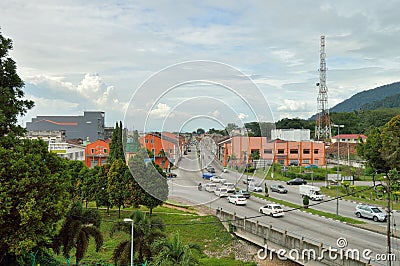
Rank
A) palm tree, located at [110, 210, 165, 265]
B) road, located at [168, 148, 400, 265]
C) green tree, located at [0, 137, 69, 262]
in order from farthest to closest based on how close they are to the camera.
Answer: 1. palm tree, located at [110, 210, 165, 265]
2. green tree, located at [0, 137, 69, 262]
3. road, located at [168, 148, 400, 265]

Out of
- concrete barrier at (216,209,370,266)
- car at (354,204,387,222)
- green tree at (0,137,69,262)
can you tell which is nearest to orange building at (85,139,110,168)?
concrete barrier at (216,209,370,266)

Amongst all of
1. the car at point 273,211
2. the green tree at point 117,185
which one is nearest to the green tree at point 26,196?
the green tree at point 117,185

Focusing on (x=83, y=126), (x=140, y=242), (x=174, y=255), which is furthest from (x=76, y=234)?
(x=83, y=126)

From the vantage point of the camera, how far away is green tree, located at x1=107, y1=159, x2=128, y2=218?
73.7 feet

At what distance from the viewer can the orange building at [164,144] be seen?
30.9ft

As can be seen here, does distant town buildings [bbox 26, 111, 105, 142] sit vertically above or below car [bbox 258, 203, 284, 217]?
above

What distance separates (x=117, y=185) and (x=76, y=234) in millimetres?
8605

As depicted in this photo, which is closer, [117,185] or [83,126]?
[117,185]

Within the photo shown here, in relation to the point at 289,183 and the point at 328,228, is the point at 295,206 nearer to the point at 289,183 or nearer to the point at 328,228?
the point at 328,228

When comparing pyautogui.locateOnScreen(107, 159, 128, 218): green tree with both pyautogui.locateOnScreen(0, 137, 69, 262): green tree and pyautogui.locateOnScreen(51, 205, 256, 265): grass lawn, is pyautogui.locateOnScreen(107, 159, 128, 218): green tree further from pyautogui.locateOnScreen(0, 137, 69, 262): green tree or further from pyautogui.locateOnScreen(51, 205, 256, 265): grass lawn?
pyautogui.locateOnScreen(0, 137, 69, 262): green tree

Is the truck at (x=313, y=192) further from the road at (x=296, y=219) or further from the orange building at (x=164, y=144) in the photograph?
the orange building at (x=164, y=144)

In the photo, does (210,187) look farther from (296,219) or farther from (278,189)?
(278,189)

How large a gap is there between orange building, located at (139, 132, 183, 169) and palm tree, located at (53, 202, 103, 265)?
211 inches

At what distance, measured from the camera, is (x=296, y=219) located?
1898 cm
